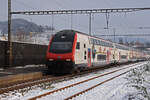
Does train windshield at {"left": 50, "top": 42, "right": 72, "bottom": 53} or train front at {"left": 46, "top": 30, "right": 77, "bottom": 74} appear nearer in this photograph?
train front at {"left": 46, "top": 30, "right": 77, "bottom": 74}

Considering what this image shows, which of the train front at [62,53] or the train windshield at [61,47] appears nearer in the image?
the train front at [62,53]

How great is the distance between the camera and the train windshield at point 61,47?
1703 cm

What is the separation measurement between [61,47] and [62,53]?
563 mm

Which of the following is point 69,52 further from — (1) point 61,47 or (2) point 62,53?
(1) point 61,47

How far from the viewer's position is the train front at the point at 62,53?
16.7 m

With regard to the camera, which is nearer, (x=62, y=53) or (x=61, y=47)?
(x=62, y=53)

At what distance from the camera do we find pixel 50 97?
9242 mm

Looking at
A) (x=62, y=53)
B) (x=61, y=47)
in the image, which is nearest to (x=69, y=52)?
(x=62, y=53)

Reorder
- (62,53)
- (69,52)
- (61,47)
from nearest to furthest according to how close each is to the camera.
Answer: (69,52)
(62,53)
(61,47)

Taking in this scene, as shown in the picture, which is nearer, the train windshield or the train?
the train

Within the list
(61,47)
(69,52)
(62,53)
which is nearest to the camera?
(69,52)

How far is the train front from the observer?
16.7 metres

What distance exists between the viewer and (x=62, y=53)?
1695 centimetres

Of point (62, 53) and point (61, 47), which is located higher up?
point (61, 47)
